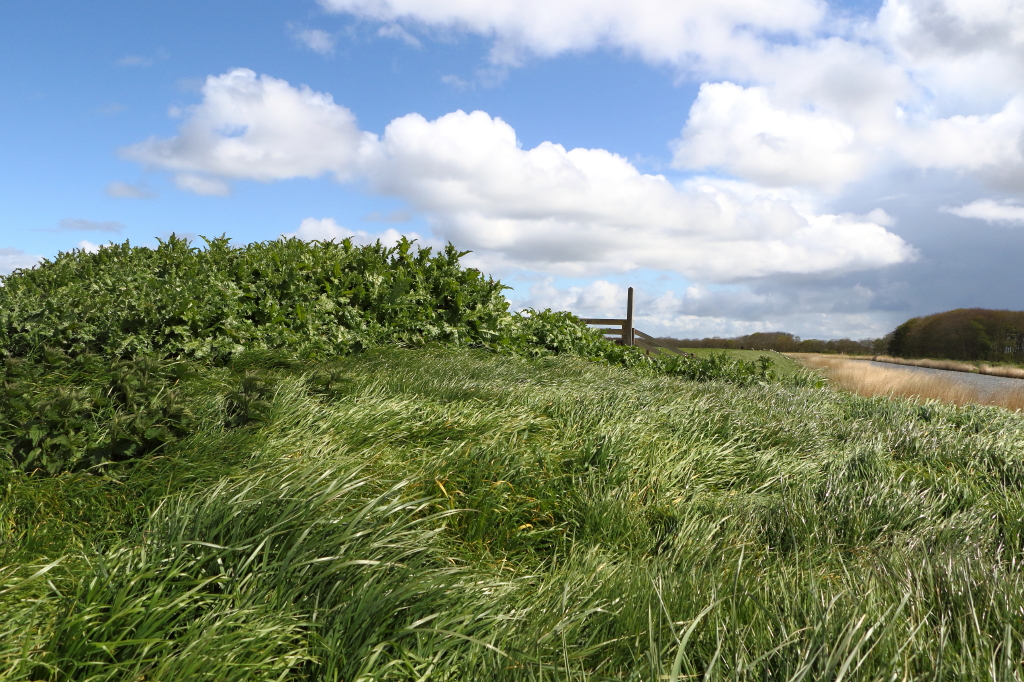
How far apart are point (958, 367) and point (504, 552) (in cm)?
2590

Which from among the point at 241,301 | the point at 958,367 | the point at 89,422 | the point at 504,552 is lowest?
the point at 504,552

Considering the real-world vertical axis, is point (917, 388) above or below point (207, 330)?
below

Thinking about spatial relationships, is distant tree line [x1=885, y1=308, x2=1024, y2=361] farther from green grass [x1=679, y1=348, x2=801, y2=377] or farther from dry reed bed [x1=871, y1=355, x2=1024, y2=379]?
green grass [x1=679, y1=348, x2=801, y2=377]

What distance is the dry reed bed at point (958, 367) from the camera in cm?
2102

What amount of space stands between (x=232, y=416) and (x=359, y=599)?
2.38 metres

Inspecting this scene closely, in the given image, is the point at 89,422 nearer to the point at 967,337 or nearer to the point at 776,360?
the point at 776,360

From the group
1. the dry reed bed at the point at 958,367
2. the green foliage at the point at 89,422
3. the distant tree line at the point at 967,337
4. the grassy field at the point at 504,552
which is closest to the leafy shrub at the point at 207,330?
the green foliage at the point at 89,422

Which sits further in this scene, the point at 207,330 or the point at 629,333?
the point at 629,333

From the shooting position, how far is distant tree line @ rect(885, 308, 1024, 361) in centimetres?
2528

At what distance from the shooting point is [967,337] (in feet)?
85.6

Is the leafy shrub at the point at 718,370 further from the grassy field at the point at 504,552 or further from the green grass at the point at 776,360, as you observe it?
the grassy field at the point at 504,552

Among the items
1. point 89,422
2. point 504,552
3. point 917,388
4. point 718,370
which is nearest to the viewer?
point 504,552

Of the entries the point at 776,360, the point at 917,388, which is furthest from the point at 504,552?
the point at 776,360

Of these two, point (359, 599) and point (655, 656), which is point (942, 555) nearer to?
point (655, 656)
